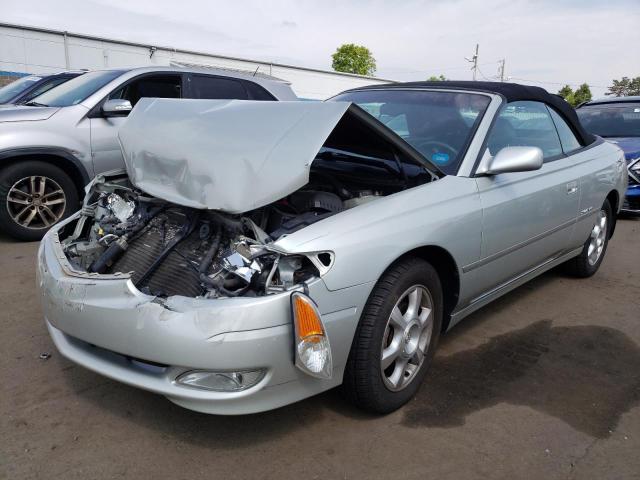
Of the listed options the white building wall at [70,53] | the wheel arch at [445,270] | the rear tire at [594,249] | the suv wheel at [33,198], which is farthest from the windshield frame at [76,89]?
the white building wall at [70,53]

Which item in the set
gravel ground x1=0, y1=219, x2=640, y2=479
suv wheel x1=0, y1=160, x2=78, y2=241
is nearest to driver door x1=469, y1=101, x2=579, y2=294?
gravel ground x1=0, y1=219, x2=640, y2=479

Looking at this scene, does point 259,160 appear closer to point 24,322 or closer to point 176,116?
point 176,116

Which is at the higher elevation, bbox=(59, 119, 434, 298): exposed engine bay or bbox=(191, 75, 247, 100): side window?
bbox=(191, 75, 247, 100): side window

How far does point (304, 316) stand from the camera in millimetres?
1994

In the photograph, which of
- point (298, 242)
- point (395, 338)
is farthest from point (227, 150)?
point (395, 338)

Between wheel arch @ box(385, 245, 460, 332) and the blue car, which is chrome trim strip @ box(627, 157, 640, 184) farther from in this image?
wheel arch @ box(385, 245, 460, 332)

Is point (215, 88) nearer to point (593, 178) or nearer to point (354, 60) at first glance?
point (593, 178)

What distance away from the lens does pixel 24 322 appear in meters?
3.38

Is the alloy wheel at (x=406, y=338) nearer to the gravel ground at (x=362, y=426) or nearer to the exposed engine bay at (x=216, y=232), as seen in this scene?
the gravel ground at (x=362, y=426)

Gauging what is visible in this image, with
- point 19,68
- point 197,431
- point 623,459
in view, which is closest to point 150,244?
point 197,431

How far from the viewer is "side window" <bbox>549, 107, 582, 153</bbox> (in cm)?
401

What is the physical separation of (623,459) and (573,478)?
307 millimetres

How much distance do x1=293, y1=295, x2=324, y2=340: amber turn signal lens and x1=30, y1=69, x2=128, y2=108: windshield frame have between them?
4416mm

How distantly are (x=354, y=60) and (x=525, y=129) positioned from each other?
54.8m
